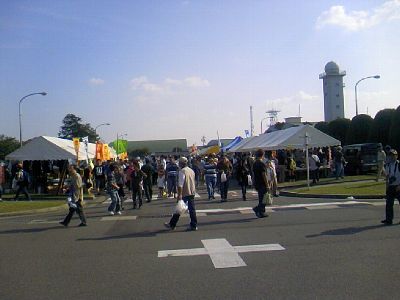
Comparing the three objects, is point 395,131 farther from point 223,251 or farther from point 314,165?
point 223,251

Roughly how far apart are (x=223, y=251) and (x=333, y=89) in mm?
102450

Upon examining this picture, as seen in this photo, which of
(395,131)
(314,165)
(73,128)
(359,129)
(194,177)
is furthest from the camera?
(73,128)

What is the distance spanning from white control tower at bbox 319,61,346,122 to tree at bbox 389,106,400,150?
230 ft

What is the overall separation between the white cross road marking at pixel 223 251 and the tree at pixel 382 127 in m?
32.9

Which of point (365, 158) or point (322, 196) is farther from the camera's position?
point (365, 158)

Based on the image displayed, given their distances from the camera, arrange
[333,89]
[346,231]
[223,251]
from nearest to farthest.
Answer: [223,251]
[346,231]
[333,89]

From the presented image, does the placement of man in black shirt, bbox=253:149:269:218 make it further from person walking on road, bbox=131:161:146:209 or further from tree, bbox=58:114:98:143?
tree, bbox=58:114:98:143

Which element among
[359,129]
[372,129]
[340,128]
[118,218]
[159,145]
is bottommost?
[118,218]

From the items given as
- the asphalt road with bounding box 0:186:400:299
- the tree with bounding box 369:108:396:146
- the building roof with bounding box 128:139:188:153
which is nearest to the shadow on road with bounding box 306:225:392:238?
the asphalt road with bounding box 0:186:400:299

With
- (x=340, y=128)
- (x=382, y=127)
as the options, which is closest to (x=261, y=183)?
(x=382, y=127)

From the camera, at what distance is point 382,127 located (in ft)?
134

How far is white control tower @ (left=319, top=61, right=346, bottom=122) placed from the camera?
106250mm

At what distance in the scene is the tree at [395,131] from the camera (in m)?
36.2

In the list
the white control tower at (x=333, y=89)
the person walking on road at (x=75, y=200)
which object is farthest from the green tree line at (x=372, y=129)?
the white control tower at (x=333, y=89)
